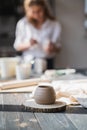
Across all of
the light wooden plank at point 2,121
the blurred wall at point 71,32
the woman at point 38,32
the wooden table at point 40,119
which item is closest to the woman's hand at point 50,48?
the woman at point 38,32

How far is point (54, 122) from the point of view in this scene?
3.39 ft

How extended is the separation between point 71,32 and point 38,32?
1.09 m

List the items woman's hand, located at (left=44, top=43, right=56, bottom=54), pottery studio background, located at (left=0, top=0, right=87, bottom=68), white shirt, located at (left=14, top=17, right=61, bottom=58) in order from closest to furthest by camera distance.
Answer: woman's hand, located at (left=44, top=43, right=56, bottom=54) → white shirt, located at (left=14, top=17, right=61, bottom=58) → pottery studio background, located at (left=0, top=0, right=87, bottom=68)

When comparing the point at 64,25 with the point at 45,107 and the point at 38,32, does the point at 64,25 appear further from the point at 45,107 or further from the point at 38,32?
the point at 45,107

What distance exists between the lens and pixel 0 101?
1.40 m

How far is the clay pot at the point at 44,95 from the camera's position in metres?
1.21

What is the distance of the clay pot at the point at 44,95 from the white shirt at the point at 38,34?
1.63 m

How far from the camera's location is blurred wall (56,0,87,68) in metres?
3.90

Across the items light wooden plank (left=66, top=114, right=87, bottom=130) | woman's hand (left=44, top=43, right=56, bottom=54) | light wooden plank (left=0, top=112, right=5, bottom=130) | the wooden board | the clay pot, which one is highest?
woman's hand (left=44, top=43, right=56, bottom=54)

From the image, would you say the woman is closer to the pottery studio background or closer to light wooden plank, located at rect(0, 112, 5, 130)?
the pottery studio background

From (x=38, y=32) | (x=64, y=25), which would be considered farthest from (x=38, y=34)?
(x=64, y=25)

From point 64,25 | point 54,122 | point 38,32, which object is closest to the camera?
point 54,122

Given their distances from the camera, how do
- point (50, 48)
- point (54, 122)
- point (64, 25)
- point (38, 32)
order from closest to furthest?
point (54, 122) < point (50, 48) < point (38, 32) < point (64, 25)

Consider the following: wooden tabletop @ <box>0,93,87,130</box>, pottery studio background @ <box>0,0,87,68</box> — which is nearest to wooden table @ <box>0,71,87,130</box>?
wooden tabletop @ <box>0,93,87,130</box>
